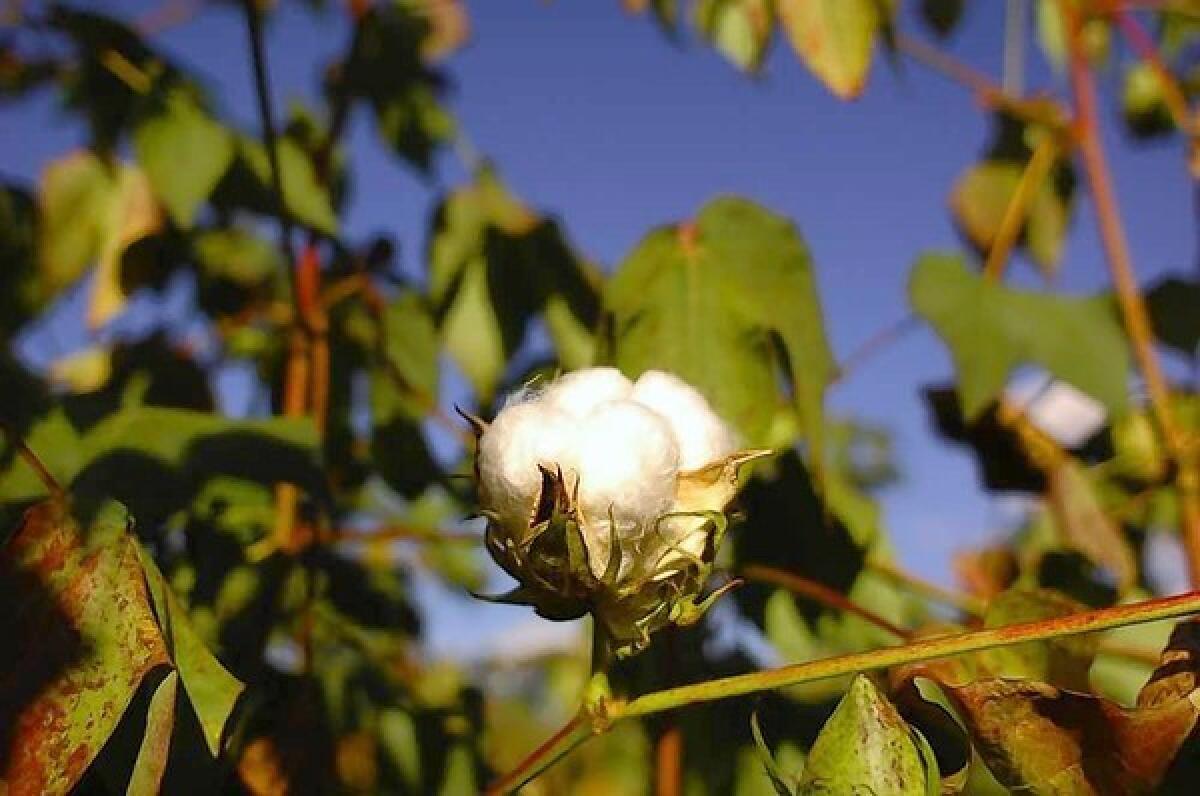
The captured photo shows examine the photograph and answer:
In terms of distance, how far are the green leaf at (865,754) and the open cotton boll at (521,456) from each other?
0.17 m

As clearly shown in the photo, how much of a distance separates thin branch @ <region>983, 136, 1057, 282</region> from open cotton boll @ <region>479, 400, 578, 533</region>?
927 mm

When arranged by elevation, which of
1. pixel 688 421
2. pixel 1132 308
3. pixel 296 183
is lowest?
pixel 1132 308

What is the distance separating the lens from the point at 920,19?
5.24 ft

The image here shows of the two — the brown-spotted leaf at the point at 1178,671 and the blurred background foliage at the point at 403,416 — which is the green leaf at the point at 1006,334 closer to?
the blurred background foliage at the point at 403,416

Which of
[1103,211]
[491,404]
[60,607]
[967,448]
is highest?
[60,607]

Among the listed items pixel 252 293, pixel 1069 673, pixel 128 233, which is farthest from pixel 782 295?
pixel 252 293

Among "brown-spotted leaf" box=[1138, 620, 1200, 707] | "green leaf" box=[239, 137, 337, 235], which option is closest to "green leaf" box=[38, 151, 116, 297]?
"green leaf" box=[239, 137, 337, 235]

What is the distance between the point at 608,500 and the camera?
596 mm

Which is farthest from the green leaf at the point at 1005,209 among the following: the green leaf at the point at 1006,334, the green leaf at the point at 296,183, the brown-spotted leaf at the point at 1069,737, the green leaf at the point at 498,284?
the brown-spotted leaf at the point at 1069,737

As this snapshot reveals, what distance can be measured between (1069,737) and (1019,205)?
103 centimetres

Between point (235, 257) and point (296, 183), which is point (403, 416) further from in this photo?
point (235, 257)

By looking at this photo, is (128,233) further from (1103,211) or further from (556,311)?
(1103,211)

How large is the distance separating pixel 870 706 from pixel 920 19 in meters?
1.25

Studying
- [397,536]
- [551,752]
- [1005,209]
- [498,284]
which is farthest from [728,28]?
[551,752]
